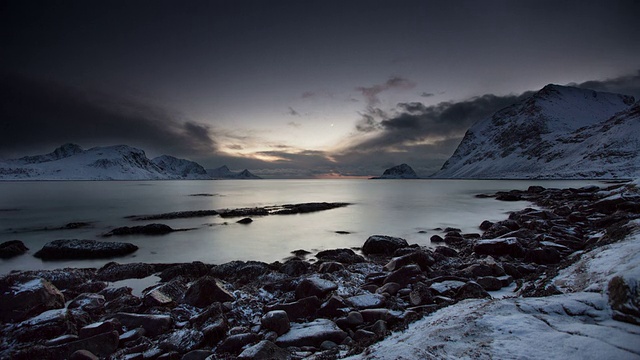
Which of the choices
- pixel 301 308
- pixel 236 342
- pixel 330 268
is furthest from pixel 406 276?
pixel 236 342

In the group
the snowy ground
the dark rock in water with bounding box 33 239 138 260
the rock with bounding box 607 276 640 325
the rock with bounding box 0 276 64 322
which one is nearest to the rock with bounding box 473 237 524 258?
the snowy ground

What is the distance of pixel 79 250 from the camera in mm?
13414

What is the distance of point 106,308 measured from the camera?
23.9 feet

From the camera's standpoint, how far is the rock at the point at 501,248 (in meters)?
10.2

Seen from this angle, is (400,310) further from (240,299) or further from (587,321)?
(240,299)

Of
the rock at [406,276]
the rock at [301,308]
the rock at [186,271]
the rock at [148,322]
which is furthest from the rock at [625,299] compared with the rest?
the rock at [186,271]

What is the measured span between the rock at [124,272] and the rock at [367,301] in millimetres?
7963

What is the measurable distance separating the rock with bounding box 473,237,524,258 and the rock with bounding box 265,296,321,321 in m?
7.69

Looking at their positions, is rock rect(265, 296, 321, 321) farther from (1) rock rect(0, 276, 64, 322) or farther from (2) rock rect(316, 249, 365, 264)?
(1) rock rect(0, 276, 64, 322)

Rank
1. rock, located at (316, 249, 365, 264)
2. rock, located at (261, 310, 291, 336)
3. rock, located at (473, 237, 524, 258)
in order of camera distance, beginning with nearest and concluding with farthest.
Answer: rock, located at (261, 310, 291, 336) < rock, located at (473, 237, 524, 258) < rock, located at (316, 249, 365, 264)

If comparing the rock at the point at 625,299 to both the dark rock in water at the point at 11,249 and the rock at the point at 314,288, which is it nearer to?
the rock at the point at 314,288

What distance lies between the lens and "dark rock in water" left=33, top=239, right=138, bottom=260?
13.3 metres

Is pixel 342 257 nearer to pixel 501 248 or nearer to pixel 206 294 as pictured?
pixel 206 294

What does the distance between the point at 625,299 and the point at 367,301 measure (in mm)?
4364
